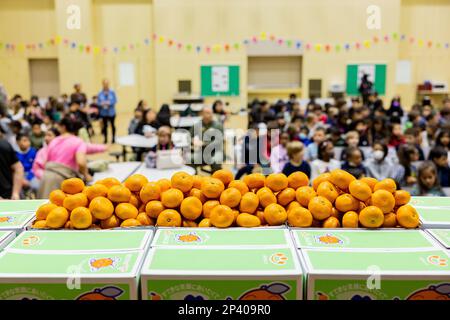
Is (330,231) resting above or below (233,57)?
below

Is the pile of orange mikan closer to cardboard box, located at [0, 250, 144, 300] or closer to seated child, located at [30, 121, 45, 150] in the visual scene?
cardboard box, located at [0, 250, 144, 300]

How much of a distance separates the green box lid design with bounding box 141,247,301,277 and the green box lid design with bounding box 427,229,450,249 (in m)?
0.59

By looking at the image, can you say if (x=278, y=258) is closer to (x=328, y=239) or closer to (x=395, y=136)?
(x=328, y=239)

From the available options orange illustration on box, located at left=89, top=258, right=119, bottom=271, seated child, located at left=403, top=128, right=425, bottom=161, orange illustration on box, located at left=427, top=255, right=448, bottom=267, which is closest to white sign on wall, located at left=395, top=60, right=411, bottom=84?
seated child, located at left=403, top=128, right=425, bottom=161

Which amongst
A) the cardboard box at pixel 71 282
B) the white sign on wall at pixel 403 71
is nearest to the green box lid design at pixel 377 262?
the cardboard box at pixel 71 282

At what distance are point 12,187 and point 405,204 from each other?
3.90 meters

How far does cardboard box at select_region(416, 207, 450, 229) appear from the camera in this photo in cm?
219

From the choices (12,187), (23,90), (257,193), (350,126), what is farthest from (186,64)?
(257,193)

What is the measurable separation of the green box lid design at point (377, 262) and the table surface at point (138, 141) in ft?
20.6

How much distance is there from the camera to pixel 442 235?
204 cm

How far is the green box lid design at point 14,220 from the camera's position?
2.19m

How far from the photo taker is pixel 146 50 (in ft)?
56.0

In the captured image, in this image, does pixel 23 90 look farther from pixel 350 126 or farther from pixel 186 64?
pixel 350 126
